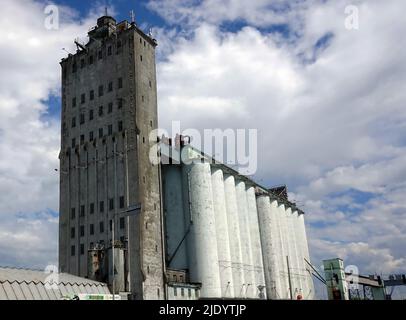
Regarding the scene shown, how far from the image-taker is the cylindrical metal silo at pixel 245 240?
3401 inches

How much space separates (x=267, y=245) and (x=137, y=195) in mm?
37990

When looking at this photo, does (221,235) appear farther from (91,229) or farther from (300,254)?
(300,254)

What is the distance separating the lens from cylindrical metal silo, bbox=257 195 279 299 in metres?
95.1

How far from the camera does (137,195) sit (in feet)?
236

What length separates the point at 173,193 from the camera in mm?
83438

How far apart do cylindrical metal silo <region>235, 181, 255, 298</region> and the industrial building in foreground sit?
0.24 meters

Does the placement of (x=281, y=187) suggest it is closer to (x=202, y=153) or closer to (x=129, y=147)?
(x=202, y=153)

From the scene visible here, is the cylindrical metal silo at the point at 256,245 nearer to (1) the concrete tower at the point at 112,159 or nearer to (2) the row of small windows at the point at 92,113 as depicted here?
(1) the concrete tower at the point at 112,159

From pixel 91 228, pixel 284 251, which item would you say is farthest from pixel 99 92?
pixel 284 251

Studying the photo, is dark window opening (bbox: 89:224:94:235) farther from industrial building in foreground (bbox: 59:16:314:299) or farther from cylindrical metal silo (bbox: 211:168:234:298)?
cylindrical metal silo (bbox: 211:168:234:298)

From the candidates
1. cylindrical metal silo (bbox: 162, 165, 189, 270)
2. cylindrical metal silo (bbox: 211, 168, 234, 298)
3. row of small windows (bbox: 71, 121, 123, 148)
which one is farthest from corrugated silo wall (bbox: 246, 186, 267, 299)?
row of small windows (bbox: 71, 121, 123, 148)

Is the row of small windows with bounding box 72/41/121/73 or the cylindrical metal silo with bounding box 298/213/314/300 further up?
the row of small windows with bounding box 72/41/121/73
